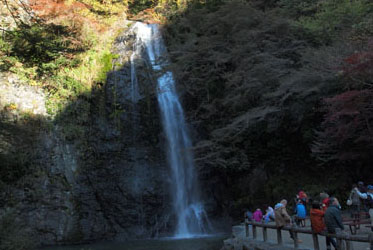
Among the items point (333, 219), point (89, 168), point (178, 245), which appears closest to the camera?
point (333, 219)

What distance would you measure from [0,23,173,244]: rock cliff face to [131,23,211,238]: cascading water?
488mm

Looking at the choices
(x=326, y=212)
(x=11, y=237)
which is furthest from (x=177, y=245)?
(x=326, y=212)

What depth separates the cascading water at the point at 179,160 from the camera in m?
17.4

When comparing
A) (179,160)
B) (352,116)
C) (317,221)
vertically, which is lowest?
(317,221)

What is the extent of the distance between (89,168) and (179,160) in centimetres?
466

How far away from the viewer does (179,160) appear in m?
18.8

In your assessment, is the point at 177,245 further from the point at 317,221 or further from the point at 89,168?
the point at 317,221

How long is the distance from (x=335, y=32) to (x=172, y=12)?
11.2 meters

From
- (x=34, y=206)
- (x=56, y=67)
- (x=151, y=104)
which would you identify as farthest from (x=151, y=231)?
(x=56, y=67)

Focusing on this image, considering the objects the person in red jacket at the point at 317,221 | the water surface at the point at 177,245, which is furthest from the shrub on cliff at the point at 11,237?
the person in red jacket at the point at 317,221

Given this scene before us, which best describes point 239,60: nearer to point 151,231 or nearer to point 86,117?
point 86,117

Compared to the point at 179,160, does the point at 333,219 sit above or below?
below

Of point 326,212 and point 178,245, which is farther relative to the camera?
point 178,245

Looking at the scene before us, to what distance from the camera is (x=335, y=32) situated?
1745 cm
